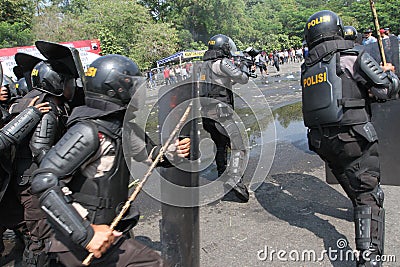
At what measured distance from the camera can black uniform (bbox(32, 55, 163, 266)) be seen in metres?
1.91

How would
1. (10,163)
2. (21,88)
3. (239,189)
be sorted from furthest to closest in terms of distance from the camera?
(21,88), (239,189), (10,163)

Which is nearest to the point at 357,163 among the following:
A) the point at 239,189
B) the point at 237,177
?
the point at 239,189

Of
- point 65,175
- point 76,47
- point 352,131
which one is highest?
point 76,47

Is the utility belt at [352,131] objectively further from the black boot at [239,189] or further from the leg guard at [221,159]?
the leg guard at [221,159]

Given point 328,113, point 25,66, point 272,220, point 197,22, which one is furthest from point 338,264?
point 197,22

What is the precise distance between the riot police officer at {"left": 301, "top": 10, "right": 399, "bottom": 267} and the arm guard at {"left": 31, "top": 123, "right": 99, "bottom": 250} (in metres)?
2.05

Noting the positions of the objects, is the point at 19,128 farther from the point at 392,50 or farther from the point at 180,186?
the point at 392,50

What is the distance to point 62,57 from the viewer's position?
10.2ft

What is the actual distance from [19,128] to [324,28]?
272 cm

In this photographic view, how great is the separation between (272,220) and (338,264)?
103 cm

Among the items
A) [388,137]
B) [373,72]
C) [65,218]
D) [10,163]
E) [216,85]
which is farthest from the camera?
[216,85]

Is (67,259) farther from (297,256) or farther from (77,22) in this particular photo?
(77,22)

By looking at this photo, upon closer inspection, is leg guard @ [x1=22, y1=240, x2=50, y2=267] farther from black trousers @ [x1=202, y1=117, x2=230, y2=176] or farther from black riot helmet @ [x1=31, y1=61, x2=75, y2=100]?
black trousers @ [x1=202, y1=117, x2=230, y2=176]

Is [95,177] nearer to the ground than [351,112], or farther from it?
nearer to the ground
